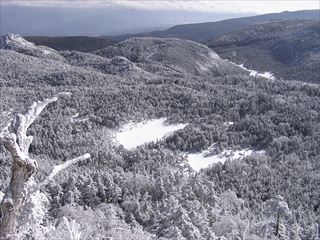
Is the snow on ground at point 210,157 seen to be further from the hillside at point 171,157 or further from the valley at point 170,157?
the hillside at point 171,157

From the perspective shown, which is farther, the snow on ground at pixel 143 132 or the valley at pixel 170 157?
the snow on ground at pixel 143 132

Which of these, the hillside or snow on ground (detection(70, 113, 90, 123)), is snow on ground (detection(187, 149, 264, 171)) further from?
snow on ground (detection(70, 113, 90, 123))

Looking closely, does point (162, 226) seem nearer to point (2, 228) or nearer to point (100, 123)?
point (2, 228)

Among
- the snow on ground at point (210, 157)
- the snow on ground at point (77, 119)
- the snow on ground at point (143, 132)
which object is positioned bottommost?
the snow on ground at point (210, 157)

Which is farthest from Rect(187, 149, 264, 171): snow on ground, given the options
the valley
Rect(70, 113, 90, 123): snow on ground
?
Rect(70, 113, 90, 123): snow on ground

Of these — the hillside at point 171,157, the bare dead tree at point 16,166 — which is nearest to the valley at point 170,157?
A: the hillside at point 171,157

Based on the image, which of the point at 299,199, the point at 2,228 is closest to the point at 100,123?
the point at 299,199
